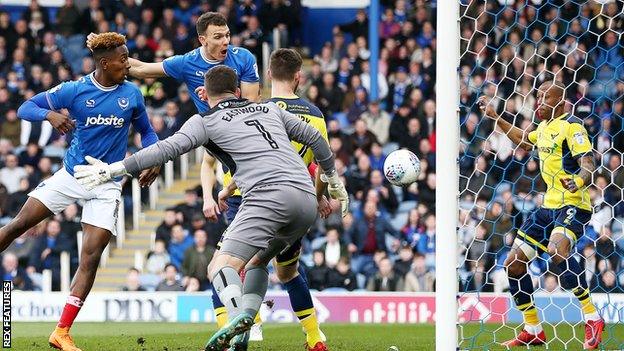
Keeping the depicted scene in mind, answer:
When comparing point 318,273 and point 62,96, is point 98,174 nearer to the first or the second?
point 62,96

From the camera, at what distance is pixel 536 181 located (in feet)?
56.1

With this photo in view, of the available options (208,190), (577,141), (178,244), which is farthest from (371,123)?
(208,190)

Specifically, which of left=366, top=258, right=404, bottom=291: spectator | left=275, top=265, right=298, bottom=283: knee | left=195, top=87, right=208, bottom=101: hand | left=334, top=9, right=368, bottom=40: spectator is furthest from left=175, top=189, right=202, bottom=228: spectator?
left=275, top=265, right=298, bottom=283: knee

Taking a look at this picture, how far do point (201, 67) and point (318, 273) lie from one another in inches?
262

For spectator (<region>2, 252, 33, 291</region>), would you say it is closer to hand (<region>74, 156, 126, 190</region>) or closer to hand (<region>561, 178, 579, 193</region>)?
hand (<region>561, 178, 579, 193</region>)

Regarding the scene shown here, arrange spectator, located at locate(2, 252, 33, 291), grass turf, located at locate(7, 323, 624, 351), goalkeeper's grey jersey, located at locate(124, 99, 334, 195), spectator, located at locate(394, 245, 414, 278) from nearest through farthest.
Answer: goalkeeper's grey jersey, located at locate(124, 99, 334, 195)
grass turf, located at locate(7, 323, 624, 351)
spectator, located at locate(394, 245, 414, 278)
spectator, located at locate(2, 252, 33, 291)

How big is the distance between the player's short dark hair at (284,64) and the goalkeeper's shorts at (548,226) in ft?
8.48

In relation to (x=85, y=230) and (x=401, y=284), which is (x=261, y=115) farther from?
(x=401, y=284)

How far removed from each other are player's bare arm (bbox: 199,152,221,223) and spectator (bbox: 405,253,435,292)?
7.02m

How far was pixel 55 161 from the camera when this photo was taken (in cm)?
1872

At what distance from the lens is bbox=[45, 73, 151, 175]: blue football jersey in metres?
9.22

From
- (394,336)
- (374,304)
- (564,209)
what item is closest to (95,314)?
(374,304)

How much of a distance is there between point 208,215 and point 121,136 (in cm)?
94

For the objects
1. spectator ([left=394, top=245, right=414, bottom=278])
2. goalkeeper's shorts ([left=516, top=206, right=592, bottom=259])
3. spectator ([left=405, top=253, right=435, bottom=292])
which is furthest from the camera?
spectator ([left=394, top=245, right=414, bottom=278])
